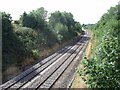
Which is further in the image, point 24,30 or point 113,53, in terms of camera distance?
point 24,30

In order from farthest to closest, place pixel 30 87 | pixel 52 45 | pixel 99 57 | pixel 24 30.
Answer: pixel 52 45 < pixel 24 30 < pixel 30 87 < pixel 99 57

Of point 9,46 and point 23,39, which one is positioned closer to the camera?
point 9,46

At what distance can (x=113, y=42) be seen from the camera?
35.4 ft

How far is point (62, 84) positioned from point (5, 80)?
5.20 metres

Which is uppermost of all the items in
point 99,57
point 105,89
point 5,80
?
point 99,57

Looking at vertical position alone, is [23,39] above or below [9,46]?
above

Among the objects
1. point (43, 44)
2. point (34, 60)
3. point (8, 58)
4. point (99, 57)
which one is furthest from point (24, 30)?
point (99, 57)

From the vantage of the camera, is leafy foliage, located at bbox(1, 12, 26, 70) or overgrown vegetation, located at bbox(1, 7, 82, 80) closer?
leafy foliage, located at bbox(1, 12, 26, 70)

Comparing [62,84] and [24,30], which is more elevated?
[24,30]

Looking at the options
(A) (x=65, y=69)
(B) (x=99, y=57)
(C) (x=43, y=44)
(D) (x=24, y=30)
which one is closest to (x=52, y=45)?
(C) (x=43, y=44)

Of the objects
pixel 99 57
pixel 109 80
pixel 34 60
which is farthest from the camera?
pixel 34 60

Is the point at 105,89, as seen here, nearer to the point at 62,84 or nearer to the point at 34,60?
the point at 62,84

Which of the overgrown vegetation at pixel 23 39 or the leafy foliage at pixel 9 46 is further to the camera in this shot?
the overgrown vegetation at pixel 23 39

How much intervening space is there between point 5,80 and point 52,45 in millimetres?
31484
